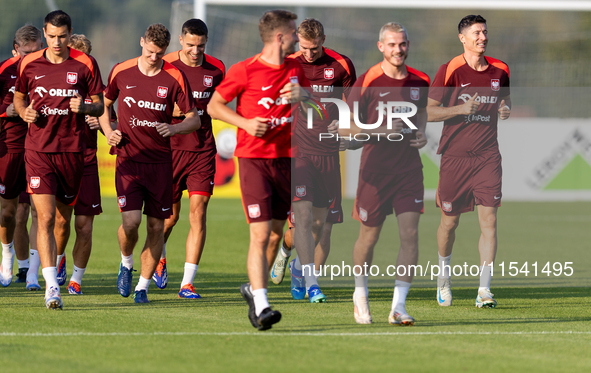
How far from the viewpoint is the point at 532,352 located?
5453mm

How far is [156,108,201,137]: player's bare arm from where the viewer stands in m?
7.32

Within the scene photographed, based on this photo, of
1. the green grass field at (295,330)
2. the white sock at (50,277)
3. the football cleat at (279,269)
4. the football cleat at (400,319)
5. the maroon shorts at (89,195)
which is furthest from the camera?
the football cleat at (279,269)

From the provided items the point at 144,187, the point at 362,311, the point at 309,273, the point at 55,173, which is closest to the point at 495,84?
the point at 309,273

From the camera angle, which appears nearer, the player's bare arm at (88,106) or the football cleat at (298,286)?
the player's bare arm at (88,106)

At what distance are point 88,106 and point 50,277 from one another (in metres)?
1.51

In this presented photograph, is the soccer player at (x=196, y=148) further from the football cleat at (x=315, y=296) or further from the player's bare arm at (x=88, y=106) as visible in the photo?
the football cleat at (x=315, y=296)

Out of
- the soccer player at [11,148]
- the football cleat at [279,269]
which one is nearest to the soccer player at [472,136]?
the football cleat at [279,269]

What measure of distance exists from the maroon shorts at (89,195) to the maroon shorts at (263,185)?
2617 millimetres

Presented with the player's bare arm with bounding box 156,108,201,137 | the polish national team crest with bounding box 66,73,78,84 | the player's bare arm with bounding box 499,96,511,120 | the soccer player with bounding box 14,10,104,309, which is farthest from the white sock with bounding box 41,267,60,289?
the player's bare arm with bounding box 499,96,511,120

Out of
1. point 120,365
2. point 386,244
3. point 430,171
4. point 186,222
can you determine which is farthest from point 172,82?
point 430,171

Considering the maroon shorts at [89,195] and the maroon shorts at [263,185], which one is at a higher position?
the maroon shorts at [263,185]

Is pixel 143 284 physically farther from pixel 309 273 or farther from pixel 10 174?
pixel 10 174

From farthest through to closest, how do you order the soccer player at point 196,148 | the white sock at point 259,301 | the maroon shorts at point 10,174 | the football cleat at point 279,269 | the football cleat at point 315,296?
the football cleat at point 279,269 → the maroon shorts at point 10,174 → the soccer player at point 196,148 → the football cleat at point 315,296 → the white sock at point 259,301

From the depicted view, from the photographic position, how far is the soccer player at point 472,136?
7.71m
